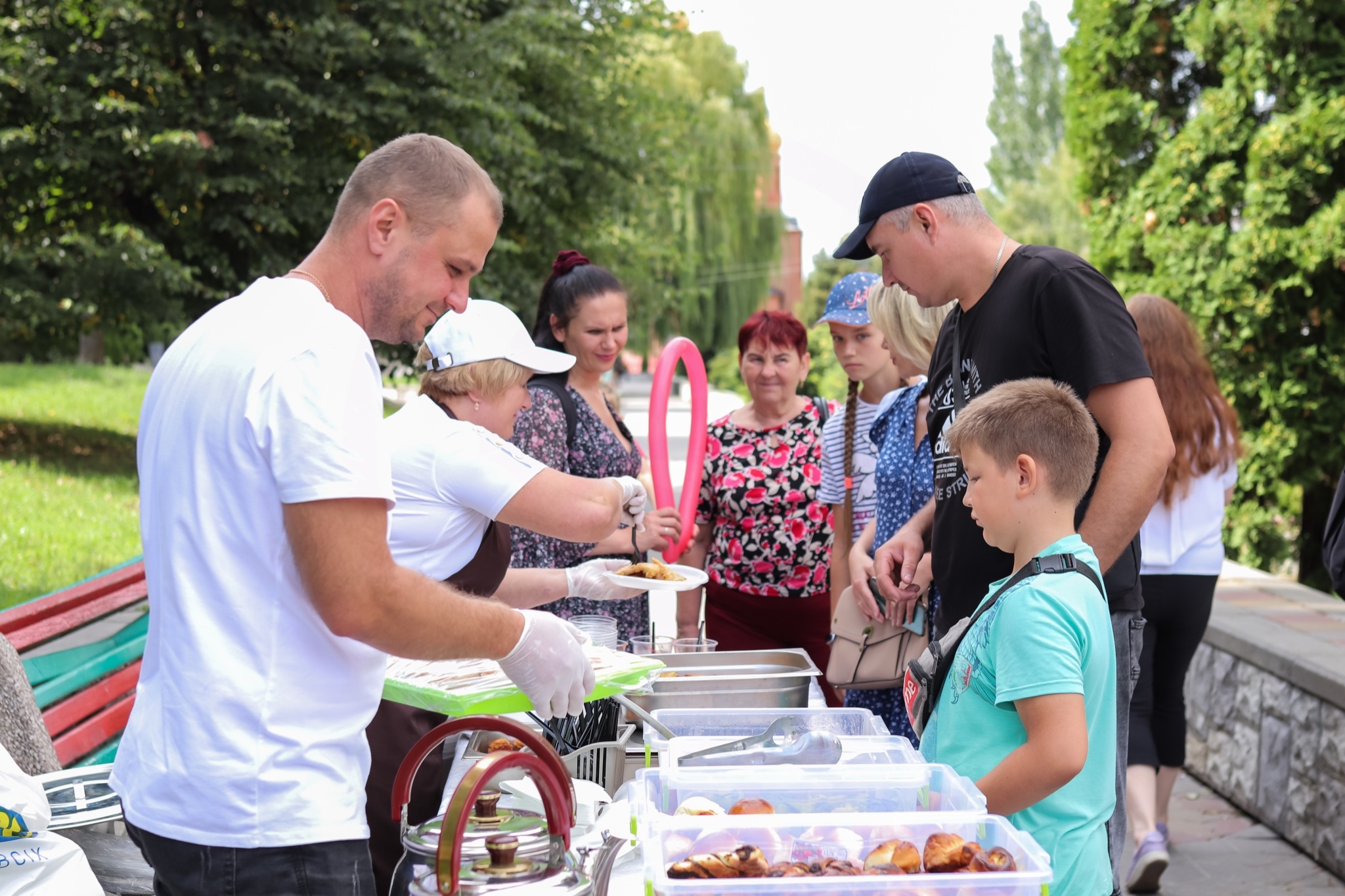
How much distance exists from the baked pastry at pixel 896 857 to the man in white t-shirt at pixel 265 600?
0.62 m

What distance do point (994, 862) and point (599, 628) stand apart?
1.55 metres

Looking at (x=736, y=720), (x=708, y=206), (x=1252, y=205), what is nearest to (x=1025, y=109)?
(x=708, y=206)

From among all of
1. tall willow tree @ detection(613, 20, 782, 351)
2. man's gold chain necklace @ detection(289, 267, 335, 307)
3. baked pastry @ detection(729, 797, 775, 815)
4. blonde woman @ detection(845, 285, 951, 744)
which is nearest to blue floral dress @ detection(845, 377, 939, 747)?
blonde woman @ detection(845, 285, 951, 744)

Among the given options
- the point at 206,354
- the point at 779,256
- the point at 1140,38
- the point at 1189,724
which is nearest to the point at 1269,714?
the point at 1189,724

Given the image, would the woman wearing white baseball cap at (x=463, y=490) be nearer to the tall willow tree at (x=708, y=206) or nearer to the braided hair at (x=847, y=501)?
the braided hair at (x=847, y=501)

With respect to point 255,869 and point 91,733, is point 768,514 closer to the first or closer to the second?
point 91,733

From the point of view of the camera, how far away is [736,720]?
2.19m

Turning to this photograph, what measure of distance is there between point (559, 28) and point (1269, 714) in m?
10.6

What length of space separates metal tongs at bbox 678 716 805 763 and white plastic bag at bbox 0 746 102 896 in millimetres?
1048

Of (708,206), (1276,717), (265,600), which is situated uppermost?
(708,206)

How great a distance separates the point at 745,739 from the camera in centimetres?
197

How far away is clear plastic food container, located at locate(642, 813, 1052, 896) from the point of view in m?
1.30

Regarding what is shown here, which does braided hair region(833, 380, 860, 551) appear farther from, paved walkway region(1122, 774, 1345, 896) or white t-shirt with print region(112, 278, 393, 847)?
white t-shirt with print region(112, 278, 393, 847)

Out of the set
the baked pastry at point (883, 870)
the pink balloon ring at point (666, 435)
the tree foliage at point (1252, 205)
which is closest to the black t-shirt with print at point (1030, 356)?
the pink balloon ring at point (666, 435)
